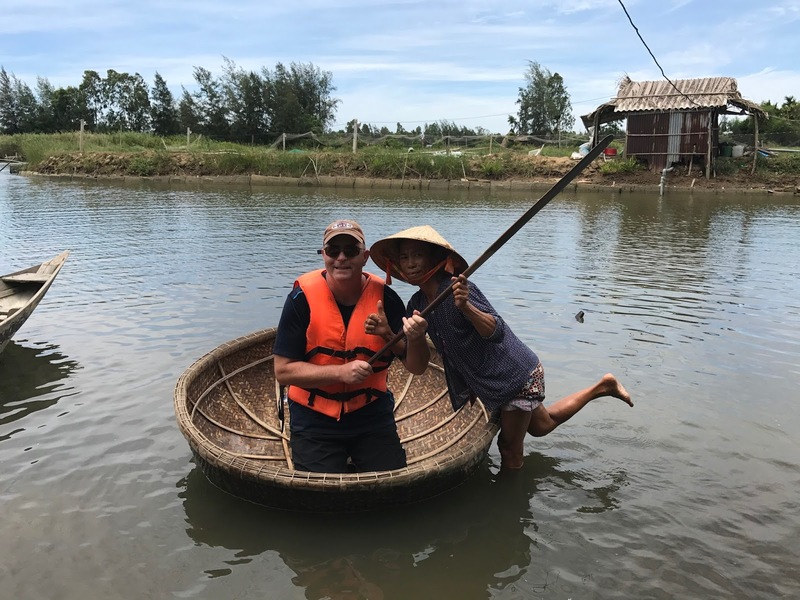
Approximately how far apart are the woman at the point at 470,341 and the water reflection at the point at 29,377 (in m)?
2.90

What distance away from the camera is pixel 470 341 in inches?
125

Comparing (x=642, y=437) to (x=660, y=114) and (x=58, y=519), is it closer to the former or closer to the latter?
(x=58, y=519)

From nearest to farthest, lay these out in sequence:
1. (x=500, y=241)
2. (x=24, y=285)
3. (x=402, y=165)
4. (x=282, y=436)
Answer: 1. (x=500, y=241)
2. (x=282, y=436)
3. (x=24, y=285)
4. (x=402, y=165)

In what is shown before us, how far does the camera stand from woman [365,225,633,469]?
295cm

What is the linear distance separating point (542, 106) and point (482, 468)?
39031 mm

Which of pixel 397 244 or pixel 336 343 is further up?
pixel 397 244

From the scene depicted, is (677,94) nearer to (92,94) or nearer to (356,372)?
(356,372)

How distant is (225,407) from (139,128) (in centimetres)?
5078

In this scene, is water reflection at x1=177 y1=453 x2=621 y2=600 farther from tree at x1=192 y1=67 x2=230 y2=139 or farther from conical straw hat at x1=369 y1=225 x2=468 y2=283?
tree at x1=192 y1=67 x2=230 y2=139

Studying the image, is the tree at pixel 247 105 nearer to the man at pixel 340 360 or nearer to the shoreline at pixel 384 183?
the shoreline at pixel 384 183

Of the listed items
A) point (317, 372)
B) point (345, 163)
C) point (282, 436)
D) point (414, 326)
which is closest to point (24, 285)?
point (282, 436)

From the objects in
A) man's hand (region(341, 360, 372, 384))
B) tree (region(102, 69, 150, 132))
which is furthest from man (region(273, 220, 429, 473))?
tree (region(102, 69, 150, 132))

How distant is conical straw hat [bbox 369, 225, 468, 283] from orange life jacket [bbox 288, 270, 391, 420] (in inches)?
4.7

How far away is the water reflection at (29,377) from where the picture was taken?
4.40m
